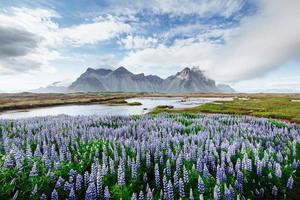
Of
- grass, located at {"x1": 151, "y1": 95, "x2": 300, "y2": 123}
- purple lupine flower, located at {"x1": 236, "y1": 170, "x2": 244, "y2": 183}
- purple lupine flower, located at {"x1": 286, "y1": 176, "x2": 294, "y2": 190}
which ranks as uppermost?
purple lupine flower, located at {"x1": 236, "y1": 170, "x2": 244, "y2": 183}

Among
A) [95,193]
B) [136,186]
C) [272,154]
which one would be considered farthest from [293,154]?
[95,193]

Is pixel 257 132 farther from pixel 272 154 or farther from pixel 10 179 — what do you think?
pixel 10 179

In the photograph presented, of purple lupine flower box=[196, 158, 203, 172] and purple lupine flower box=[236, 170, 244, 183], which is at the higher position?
purple lupine flower box=[196, 158, 203, 172]

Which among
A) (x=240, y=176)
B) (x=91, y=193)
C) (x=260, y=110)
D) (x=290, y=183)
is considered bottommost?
(x=260, y=110)

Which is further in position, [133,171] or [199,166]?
[199,166]

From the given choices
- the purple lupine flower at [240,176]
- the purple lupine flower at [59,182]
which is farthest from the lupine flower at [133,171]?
the purple lupine flower at [240,176]

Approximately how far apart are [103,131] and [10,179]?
641 cm

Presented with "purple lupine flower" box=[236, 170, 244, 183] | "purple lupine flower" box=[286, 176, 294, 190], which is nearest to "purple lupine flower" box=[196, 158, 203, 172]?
"purple lupine flower" box=[236, 170, 244, 183]

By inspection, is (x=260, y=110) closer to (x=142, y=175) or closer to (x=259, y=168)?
(x=259, y=168)

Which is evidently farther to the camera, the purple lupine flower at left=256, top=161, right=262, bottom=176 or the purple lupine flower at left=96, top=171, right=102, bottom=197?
the purple lupine flower at left=256, top=161, right=262, bottom=176

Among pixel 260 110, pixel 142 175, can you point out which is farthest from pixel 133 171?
pixel 260 110

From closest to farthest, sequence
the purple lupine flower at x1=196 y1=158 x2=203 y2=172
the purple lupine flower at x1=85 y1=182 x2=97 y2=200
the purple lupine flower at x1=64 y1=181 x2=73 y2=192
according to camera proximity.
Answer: the purple lupine flower at x1=85 y1=182 x2=97 y2=200, the purple lupine flower at x1=64 y1=181 x2=73 y2=192, the purple lupine flower at x1=196 y1=158 x2=203 y2=172

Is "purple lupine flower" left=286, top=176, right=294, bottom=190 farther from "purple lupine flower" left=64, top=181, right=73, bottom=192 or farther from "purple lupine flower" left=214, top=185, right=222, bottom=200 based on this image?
"purple lupine flower" left=64, top=181, right=73, bottom=192

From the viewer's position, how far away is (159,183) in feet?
22.2
